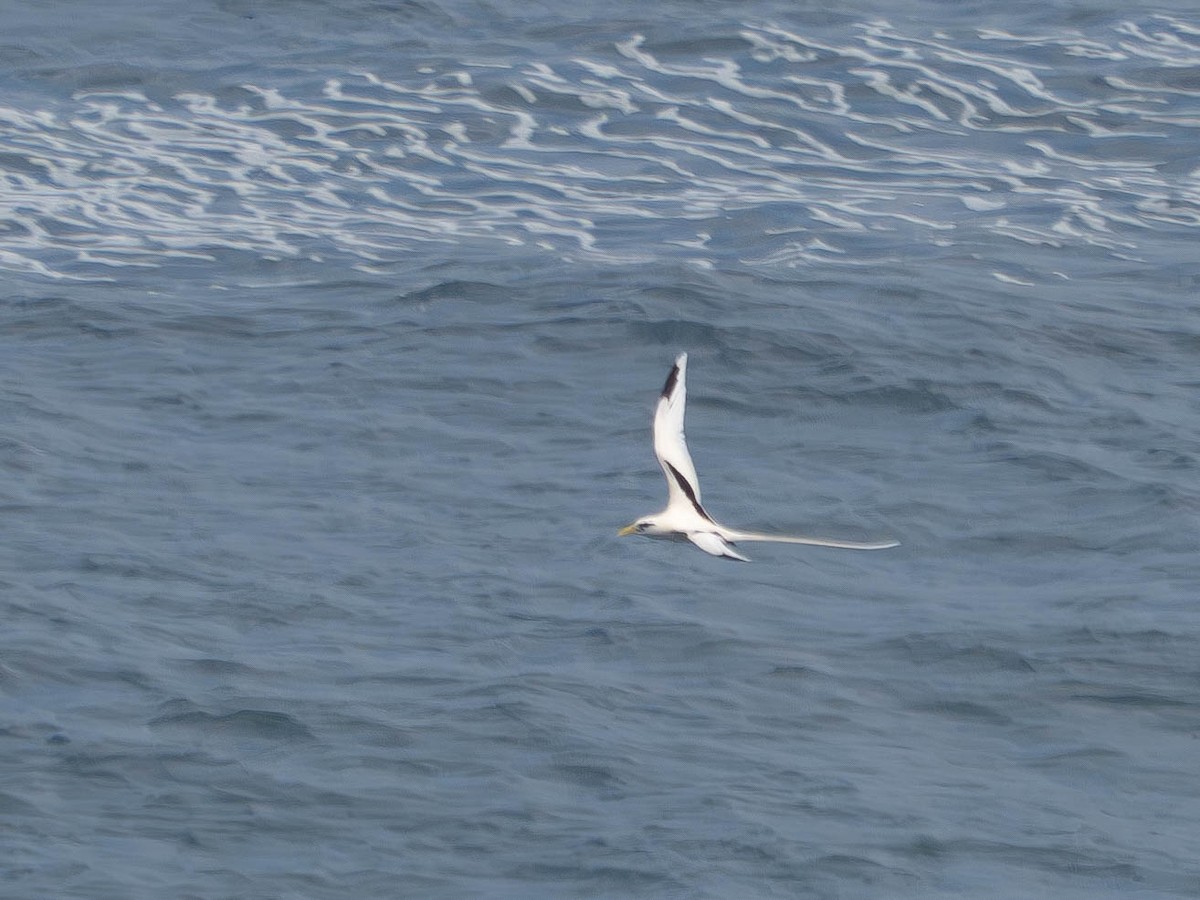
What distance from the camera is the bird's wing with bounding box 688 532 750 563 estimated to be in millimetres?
12993

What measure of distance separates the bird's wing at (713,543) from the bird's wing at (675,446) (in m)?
0.21

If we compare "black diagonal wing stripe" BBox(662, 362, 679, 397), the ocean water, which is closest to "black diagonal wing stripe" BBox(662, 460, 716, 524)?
"black diagonal wing stripe" BBox(662, 362, 679, 397)

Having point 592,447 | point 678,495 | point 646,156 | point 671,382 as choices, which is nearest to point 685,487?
point 678,495

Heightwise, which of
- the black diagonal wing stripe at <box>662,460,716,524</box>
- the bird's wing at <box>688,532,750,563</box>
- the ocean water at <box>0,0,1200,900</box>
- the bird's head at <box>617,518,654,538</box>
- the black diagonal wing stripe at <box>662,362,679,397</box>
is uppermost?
the black diagonal wing stripe at <box>662,362,679,397</box>

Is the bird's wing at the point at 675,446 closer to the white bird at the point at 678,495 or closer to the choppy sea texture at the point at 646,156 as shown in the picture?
the white bird at the point at 678,495

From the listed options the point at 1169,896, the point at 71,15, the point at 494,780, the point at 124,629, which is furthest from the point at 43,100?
the point at 1169,896

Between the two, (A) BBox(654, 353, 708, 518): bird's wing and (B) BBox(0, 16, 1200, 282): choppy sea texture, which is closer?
(A) BBox(654, 353, 708, 518): bird's wing

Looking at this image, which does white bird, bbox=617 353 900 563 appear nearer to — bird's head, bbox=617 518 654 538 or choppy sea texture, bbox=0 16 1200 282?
bird's head, bbox=617 518 654 538

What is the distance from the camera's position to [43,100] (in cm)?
3075

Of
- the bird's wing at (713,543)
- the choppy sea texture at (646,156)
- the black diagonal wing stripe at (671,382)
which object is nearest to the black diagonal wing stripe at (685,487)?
the bird's wing at (713,543)

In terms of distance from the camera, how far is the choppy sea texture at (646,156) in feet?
88.5

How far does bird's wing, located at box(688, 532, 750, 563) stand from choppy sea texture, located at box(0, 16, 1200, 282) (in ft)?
43.7

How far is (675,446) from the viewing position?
543 inches

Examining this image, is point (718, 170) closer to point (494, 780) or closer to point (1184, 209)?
point (1184, 209)
